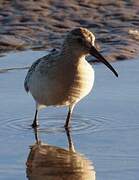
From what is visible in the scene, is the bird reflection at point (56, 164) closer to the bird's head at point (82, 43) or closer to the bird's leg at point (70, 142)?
the bird's leg at point (70, 142)

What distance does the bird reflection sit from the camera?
25.0ft

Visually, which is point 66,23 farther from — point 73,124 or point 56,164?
point 56,164

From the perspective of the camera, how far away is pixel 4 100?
9969 mm

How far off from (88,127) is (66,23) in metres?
4.73

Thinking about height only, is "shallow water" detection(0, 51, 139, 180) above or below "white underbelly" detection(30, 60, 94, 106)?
below

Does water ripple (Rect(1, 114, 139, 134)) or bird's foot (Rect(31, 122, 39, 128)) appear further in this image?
bird's foot (Rect(31, 122, 39, 128))

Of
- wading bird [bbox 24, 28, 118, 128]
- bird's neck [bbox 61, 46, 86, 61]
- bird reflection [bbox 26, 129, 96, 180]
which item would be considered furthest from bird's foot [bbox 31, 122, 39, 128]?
bird's neck [bbox 61, 46, 86, 61]

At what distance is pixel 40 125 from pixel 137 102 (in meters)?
1.09

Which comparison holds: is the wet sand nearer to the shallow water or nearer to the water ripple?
the shallow water

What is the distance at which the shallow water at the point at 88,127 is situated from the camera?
7871 mm

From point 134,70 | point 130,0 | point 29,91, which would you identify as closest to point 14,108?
point 29,91

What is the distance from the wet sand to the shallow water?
1.22m

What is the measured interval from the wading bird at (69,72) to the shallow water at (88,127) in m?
0.36

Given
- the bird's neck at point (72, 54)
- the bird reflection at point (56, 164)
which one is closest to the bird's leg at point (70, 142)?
the bird reflection at point (56, 164)
